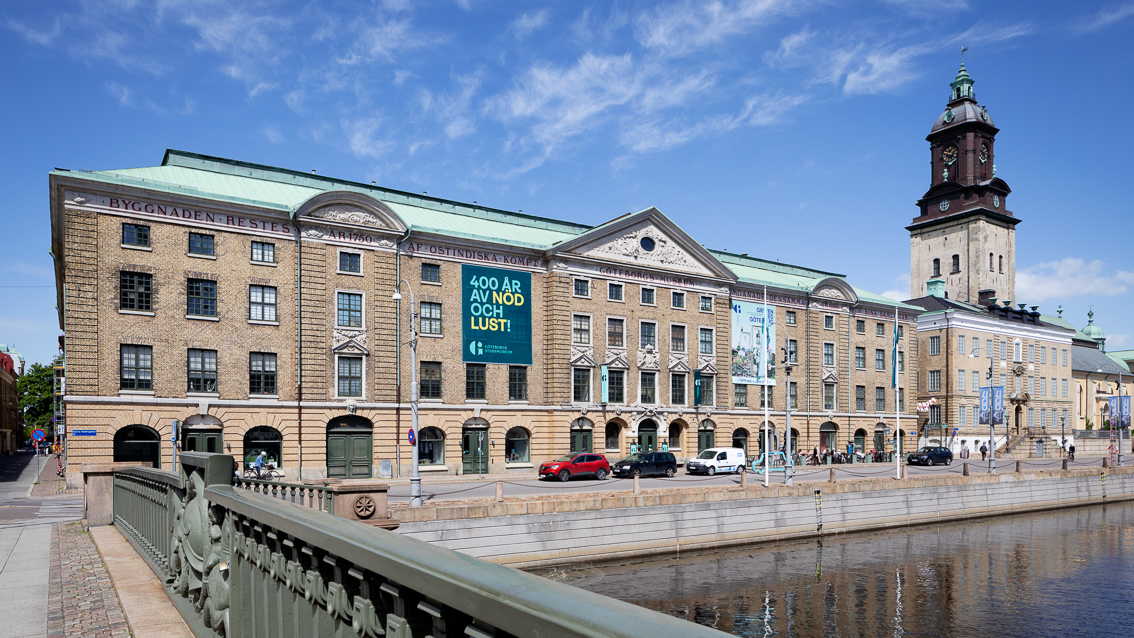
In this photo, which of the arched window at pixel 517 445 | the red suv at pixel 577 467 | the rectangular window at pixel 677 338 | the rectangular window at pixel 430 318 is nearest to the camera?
the red suv at pixel 577 467

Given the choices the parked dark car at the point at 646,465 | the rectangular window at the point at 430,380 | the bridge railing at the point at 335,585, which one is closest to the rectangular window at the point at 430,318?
the rectangular window at the point at 430,380

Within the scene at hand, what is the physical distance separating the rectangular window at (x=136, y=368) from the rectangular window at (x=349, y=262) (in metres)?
10.7

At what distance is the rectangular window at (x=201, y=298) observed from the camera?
4156 centimetres

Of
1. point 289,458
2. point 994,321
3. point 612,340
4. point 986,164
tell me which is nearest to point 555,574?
point 289,458

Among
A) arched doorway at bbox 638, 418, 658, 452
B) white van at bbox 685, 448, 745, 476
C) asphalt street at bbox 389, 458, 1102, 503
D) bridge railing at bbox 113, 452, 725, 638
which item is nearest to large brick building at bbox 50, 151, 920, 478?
arched doorway at bbox 638, 418, 658, 452

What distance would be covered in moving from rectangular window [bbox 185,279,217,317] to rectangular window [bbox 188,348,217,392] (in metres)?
1.99

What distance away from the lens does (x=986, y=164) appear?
106 m

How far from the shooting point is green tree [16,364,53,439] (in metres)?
104

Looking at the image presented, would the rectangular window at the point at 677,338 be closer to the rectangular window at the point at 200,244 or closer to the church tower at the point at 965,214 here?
the rectangular window at the point at 200,244

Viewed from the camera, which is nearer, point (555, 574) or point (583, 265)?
point (555, 574)

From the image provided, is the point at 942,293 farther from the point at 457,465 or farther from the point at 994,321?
the point at 457,465

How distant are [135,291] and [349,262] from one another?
430 inches

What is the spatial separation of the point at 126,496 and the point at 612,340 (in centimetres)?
4167

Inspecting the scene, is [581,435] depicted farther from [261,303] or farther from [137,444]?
[137,444]
